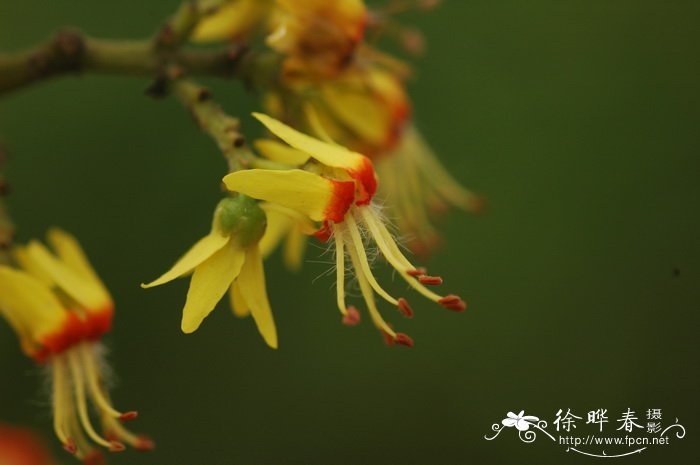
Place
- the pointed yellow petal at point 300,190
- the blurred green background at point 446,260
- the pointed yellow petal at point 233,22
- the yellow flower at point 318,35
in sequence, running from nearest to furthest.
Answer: the pointed yellow petal at point 300,190 → the yellow flower at point 318,35 → the pointed yellow petal at point 233,22 → the blurred green background at point 446,260

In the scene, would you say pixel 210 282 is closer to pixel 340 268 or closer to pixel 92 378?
pixel 340 268

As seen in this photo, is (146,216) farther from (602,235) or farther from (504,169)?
(602,235)

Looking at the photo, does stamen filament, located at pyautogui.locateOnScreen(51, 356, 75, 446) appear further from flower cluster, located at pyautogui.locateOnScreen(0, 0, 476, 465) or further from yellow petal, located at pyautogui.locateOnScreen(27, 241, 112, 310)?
yellow petal, located at pyautogui.locateOnScreen(27, 241, 112, 310)

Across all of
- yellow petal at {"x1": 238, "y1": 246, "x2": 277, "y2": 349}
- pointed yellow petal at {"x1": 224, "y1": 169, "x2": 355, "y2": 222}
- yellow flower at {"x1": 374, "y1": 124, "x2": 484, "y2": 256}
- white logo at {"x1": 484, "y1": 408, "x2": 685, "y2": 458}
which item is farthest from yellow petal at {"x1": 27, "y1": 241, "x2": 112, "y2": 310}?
white logo at {"x1": 484, "y1": 408, "x2": 685, "y2": 458}

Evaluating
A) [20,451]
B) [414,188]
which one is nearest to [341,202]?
[414,188]

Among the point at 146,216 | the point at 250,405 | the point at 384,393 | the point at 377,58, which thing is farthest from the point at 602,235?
the point at 377,58

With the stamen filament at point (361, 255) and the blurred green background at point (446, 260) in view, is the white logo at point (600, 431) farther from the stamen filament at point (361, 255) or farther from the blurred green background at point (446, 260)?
the stamen filament at point (361, 255)

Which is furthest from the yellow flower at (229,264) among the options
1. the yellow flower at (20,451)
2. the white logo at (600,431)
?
the white logo at (600,431)
